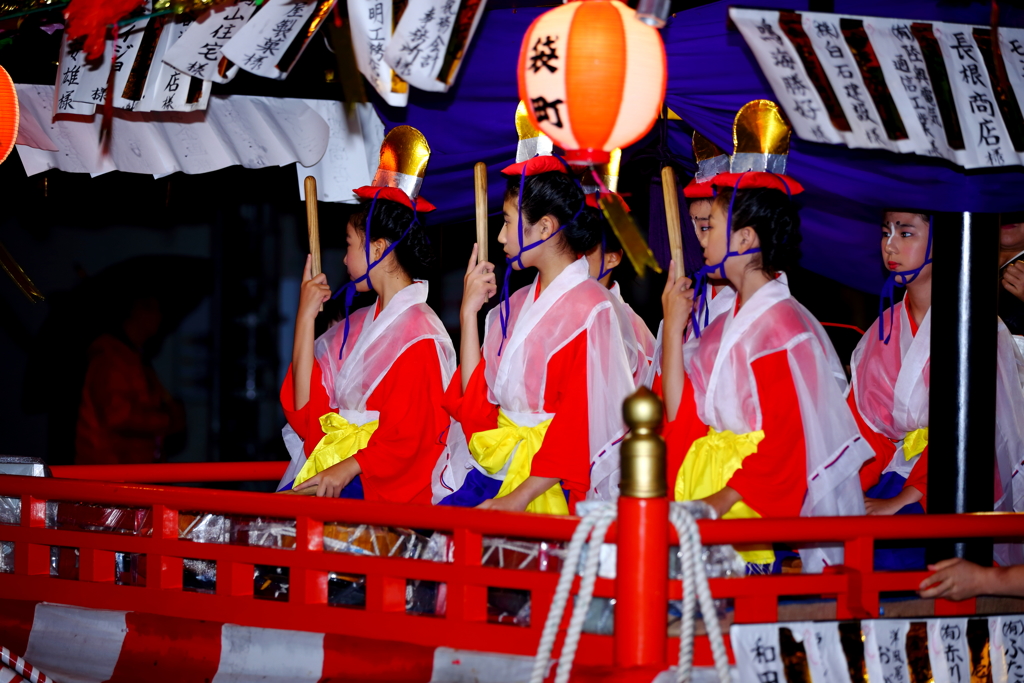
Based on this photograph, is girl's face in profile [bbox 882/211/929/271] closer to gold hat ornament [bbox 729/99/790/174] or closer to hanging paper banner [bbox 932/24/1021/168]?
gold hat ornament [bbox 729/99/790/174]

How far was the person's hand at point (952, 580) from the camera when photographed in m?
2.58

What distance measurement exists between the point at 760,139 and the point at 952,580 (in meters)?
1.50

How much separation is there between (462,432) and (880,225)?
1.93m

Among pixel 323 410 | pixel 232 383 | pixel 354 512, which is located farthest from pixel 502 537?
pixel 232 383

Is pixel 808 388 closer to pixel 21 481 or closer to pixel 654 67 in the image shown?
pixel 654 67

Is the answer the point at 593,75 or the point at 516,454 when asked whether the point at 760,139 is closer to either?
the point at 593,75

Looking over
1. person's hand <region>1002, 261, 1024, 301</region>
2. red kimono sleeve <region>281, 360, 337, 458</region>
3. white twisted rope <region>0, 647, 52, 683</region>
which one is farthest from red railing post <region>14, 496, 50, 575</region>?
person's hand <region>1002, 261, 1024, 301</region>

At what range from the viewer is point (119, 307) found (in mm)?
7617

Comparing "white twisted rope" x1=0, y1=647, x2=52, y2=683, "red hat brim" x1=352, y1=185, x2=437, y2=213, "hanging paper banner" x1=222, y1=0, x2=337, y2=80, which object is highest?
"hanging paper banner" x1=222, y1=0, x2=337, y2=80

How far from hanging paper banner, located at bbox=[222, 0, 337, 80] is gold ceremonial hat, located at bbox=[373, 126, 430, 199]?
2.65 ft

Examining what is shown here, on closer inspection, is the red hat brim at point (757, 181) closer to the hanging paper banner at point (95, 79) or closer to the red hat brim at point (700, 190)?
the red hat brim at point (700, 190)

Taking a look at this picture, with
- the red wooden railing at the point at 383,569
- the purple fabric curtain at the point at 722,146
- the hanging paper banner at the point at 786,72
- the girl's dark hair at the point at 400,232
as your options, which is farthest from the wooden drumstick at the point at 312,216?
→ the hanging paper banner at the point at 786,72

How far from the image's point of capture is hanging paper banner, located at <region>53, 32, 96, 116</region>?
12.9 ft

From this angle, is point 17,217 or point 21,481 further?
point 17,217
